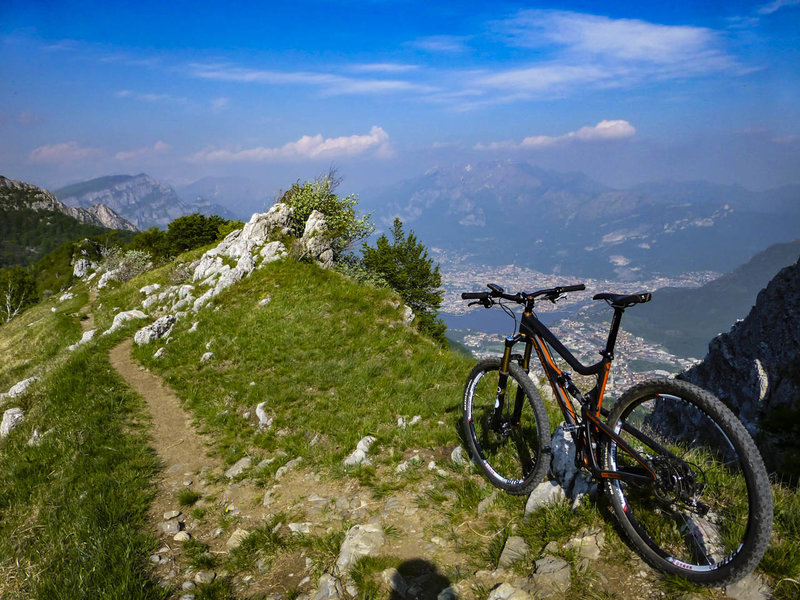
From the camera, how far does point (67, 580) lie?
4977mm

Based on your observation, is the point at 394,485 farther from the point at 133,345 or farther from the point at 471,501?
the point at 133,345

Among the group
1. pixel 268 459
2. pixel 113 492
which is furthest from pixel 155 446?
pixel 268 459

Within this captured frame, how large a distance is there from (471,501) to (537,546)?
122cm

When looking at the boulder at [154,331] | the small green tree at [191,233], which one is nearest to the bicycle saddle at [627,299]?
the boulder at [154,331]

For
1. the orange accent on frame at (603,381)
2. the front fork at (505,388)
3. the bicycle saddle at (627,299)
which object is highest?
the bicycle saddle at (627,299)

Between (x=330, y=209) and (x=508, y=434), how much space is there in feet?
69.4

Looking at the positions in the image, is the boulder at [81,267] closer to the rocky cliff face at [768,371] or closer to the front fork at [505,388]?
the front fork at [505,388]

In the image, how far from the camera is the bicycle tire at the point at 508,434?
17.0 ft

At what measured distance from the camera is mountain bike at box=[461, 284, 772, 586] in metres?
3.37

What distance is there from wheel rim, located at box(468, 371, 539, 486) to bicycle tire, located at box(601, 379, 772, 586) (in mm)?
1640

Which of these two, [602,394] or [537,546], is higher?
[602,394]

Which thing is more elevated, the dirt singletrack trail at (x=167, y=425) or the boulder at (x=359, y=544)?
the boulder at (x=359, y=544)

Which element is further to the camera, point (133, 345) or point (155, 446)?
point (133, 345)

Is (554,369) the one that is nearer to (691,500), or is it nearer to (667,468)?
(667,468)
